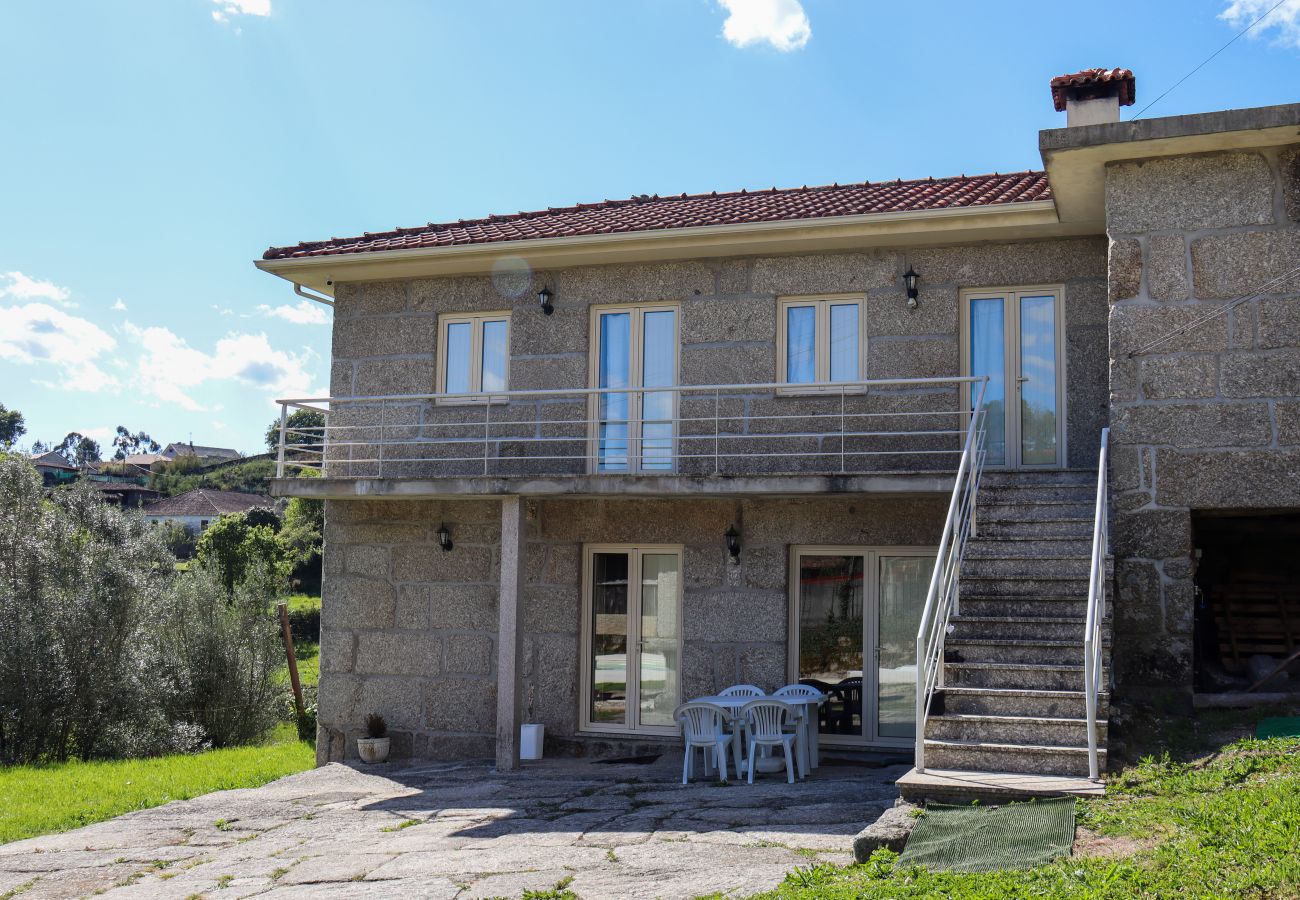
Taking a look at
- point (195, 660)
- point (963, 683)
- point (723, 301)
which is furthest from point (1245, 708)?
point (195, 660)

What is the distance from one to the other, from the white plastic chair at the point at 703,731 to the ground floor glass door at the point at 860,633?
5.41 ft

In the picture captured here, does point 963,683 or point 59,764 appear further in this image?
point 59,764

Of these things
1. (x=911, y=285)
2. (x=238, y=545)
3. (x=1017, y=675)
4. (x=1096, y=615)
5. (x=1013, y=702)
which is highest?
(x=911, y=285)

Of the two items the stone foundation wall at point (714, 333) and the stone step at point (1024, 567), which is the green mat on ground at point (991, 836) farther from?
the stone foundation wall at point (714, 333)

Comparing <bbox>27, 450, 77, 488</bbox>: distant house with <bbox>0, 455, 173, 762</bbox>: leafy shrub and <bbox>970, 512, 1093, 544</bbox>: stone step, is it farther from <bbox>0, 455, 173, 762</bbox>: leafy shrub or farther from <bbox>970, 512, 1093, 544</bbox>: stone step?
<bbox>970, 512, 1093, 544</bbox>: stone step

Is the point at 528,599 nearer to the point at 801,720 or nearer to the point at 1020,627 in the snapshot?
the point at 801,720

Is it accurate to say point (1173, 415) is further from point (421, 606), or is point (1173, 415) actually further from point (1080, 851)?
point (421, 606)

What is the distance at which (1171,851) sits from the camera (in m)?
5.30

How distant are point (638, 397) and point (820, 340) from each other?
2.07 metres

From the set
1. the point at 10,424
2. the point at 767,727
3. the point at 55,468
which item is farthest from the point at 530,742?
the point at 10,424

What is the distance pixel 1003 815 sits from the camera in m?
6.43

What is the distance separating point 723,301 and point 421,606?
15.6 feet

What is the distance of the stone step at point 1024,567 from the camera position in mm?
8930

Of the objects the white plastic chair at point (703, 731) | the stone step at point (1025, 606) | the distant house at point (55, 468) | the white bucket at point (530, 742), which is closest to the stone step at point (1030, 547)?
the stone step at point (1025, 606)
